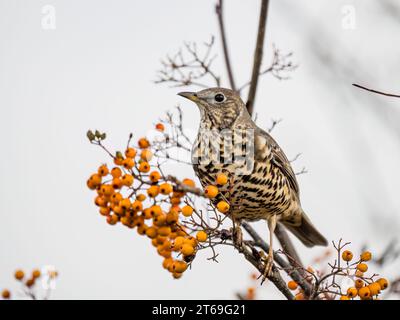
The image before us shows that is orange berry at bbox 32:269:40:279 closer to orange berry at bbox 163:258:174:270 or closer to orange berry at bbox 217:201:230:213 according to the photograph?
orange berry at bbox 163:258:174:270

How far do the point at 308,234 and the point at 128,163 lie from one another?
11.4ft

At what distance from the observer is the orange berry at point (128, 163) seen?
3.19 metres

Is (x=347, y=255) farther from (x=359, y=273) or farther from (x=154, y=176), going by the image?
(x=154, y=176)

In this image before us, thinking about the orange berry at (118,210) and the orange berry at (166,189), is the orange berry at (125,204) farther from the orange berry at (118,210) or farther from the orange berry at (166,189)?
the orange berry at (166,189)

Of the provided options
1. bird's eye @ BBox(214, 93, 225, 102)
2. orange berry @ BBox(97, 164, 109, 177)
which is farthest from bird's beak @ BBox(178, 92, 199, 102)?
orange berry @ BBox(97, 164, 109, 177)

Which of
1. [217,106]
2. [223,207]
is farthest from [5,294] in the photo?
[217,106]

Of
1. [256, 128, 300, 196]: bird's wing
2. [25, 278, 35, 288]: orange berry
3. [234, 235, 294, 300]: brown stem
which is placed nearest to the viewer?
[234, 235, 294, 300]: brown stem

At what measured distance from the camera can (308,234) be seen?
20.5ft

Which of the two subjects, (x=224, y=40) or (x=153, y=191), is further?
(x=224, y=40)

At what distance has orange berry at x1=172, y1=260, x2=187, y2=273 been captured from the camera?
3.32m

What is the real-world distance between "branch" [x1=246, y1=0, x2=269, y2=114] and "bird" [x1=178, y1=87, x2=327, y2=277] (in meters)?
0.23

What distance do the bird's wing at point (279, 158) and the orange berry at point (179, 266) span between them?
1991mm

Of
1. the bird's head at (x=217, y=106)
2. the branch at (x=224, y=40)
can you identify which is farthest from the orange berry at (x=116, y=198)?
the branch at (x=224, y=40)

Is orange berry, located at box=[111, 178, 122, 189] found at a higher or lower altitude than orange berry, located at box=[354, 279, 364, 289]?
higher
